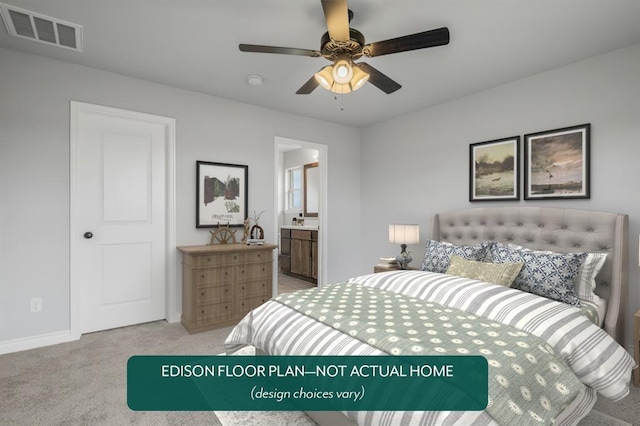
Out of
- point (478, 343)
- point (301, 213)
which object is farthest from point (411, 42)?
point (301, 213)

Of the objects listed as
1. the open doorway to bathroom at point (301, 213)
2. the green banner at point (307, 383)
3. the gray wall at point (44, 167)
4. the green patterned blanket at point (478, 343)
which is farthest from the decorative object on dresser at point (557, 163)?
the gray wall at point (44, 167)

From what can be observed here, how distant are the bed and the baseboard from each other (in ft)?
6.00

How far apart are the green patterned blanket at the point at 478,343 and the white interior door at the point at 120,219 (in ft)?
6.92

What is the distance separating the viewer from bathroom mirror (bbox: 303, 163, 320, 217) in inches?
242

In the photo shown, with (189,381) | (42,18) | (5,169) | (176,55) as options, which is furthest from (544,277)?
(5,169)

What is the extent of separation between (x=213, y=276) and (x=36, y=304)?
1.45 m

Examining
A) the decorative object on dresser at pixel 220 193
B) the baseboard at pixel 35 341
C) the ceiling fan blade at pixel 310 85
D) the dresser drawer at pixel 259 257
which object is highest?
the ceiling fan blade at pixel 310 85

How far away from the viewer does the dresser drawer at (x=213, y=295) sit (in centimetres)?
315

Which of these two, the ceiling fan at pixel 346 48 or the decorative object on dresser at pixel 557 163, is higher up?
the ceiling fan at pixel 346 48

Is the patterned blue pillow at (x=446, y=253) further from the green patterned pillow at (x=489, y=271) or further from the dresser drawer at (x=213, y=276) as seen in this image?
the dresser drawer at (x=213, y=276)

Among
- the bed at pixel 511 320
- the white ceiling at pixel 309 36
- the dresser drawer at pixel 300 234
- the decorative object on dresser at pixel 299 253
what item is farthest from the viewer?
the dresser drawer at pixel 300 234

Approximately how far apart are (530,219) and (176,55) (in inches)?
135

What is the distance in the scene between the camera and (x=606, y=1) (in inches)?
77.9

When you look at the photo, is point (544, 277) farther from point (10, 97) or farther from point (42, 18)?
point (10, 97)
